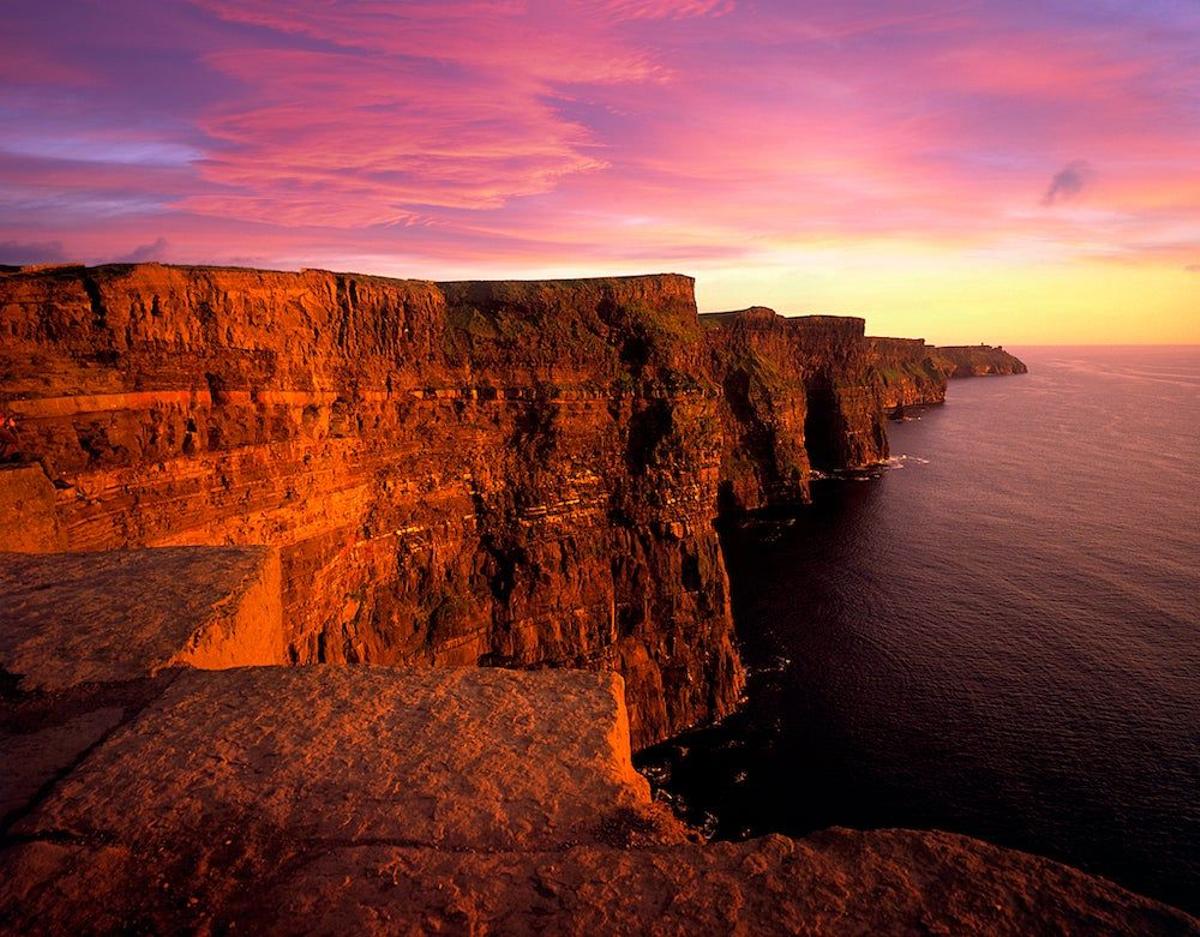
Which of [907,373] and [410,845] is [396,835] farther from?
[907,373]

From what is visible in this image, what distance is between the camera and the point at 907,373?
550ft

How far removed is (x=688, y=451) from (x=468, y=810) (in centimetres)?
3106

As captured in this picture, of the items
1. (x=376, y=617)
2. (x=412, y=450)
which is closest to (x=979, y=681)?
(x=376, y=617)

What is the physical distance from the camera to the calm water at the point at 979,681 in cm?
2880

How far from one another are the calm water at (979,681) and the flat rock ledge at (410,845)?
28.0 meters

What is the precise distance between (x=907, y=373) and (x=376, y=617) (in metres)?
171

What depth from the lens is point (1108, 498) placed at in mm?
71188

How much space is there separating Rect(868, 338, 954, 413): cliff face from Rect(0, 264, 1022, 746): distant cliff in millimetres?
137585

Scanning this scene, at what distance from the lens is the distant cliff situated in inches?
687

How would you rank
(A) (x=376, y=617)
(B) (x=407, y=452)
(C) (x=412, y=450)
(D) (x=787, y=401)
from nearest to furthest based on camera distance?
(A) (x=376, y=617) < (B) (x=407, y=452) < (C) (x=412, y=450) < (D) (x=787, y=401)

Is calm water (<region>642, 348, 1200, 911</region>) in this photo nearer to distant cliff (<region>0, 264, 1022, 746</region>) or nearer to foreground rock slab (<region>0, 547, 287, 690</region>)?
distant cliff (<region>0, 264, 1022, 746</region>)

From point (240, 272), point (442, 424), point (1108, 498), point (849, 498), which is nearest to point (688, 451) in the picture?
point (442, 424)

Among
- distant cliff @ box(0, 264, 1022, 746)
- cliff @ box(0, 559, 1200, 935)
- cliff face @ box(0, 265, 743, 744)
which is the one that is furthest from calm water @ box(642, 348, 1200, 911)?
cliff @ box(0, 559, 1200, 935)

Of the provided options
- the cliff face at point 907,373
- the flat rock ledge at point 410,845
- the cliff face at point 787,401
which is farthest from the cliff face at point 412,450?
the cliff face at point 907,373
